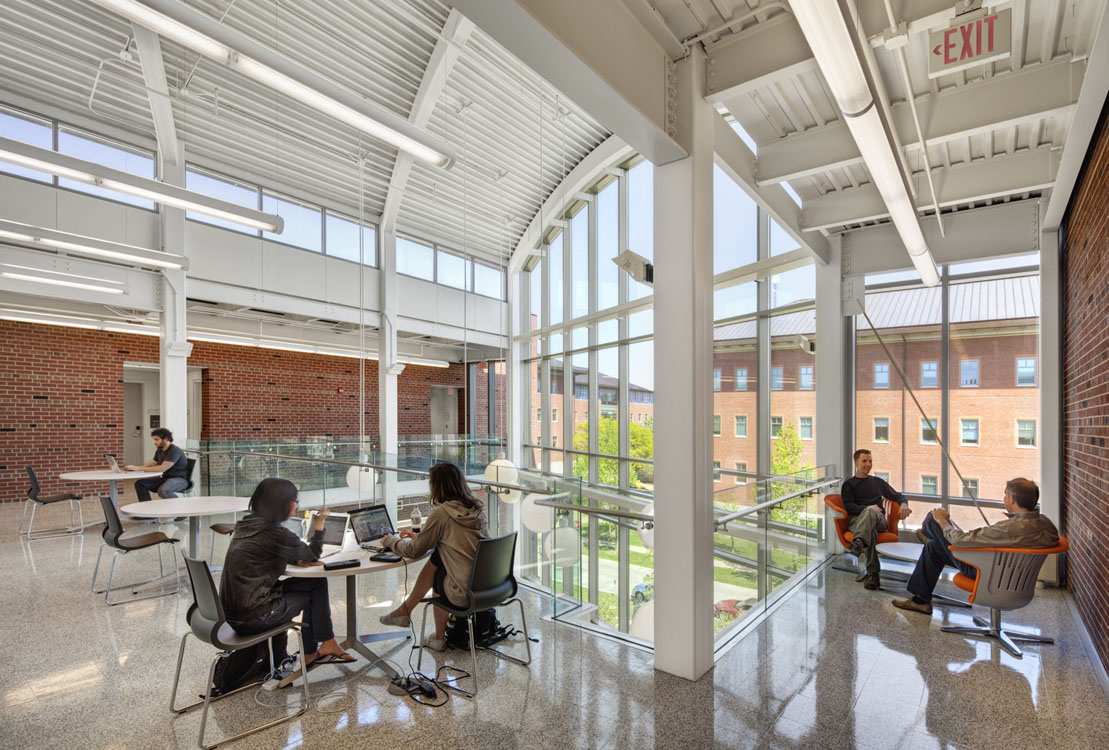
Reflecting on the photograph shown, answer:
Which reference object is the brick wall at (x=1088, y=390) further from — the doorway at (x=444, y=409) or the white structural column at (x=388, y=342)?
the doorway at (x=444, y=409)

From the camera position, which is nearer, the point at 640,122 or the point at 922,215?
the point at 640,122

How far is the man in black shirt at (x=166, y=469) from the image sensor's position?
648 centimetres

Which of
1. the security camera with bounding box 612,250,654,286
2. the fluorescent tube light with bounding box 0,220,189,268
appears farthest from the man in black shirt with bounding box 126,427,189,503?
the security camera with bounding box 612,250,654,286

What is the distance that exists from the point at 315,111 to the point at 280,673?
786 cm

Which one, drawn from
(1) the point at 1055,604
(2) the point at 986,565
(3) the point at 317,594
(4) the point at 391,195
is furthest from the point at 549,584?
(4) the point at 391,195

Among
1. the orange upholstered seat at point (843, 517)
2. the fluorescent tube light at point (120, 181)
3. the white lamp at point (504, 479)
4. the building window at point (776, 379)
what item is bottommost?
the orange upholstered seat at point (843, 517)

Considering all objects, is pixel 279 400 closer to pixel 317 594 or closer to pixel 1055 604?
pixel 317 594

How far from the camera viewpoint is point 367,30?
7.14 m

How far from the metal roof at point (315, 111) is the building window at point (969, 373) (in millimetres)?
5849

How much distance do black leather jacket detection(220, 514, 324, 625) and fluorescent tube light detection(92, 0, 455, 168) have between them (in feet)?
9.63

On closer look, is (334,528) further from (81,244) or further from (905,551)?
(81,244)

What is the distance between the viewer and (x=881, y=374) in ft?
20.6

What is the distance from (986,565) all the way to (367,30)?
857 centimetres

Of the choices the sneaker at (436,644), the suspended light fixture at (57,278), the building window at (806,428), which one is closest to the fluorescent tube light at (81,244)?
the suspended light fixture at (57,278)
